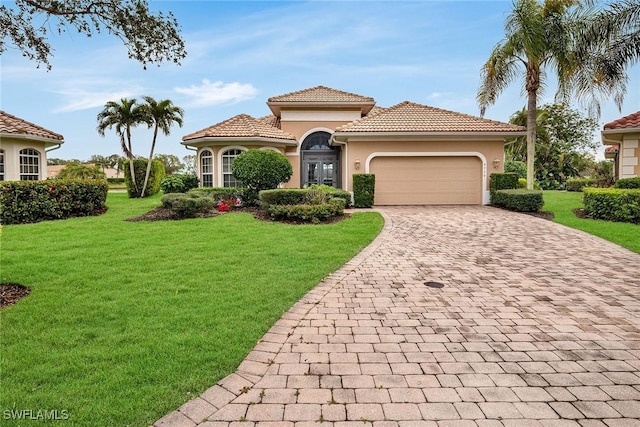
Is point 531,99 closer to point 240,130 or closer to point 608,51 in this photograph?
point 608,51

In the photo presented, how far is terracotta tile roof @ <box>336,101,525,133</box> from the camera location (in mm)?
16562

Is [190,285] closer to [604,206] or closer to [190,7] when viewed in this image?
[190,7]

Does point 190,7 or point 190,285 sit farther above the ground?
point 190,7

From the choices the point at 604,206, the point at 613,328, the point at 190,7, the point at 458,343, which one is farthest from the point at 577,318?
the point at 604,206

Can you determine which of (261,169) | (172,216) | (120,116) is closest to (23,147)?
(120,116)

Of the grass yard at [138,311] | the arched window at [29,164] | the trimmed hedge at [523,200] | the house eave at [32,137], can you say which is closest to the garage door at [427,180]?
the trimmed hedge at [523,200]

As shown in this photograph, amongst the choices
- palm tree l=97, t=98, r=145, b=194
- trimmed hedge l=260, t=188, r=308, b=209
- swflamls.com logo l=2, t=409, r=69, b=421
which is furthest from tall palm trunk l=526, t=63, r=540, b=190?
palm tree l=97, t=98, r=145, b=194

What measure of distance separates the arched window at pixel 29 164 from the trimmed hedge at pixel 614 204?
72.9ft

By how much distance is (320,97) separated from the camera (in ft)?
68.2

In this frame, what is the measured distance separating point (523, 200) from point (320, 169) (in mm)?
10046

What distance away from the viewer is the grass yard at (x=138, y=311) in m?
2.89

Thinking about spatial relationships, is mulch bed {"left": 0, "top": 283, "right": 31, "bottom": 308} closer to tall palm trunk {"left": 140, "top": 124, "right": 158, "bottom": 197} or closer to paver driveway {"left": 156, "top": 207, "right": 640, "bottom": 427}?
paver driveway {"left": 156, "top": 207, "right": 640, "bottom": 427}

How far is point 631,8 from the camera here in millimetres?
12086

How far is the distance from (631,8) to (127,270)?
16383 millimetres
